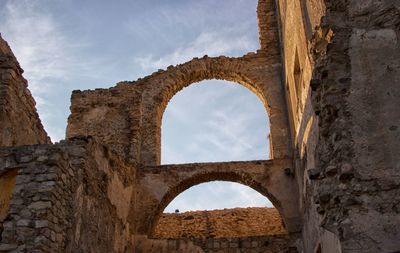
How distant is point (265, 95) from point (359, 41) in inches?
262

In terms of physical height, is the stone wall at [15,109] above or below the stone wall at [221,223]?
above

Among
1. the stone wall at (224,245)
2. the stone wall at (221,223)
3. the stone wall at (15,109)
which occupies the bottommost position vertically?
the stone wall at (224,245)

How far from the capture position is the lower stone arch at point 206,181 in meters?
9.40

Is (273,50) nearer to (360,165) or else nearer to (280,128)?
(280,128)

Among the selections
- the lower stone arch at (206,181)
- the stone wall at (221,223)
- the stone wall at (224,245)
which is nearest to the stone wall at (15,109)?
the lower stone arch at (206,181)

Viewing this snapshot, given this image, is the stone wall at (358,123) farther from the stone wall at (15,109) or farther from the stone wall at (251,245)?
the stone wall at (15,109)

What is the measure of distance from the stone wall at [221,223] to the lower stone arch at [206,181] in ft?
9.45

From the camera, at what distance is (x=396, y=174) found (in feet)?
11.6

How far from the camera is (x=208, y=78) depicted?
11.6m

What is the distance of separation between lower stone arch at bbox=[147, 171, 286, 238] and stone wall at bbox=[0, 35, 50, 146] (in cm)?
280

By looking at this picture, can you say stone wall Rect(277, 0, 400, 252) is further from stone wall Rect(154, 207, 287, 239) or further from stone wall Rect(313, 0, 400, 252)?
stone wall Rect(154, 207, 287, 239)

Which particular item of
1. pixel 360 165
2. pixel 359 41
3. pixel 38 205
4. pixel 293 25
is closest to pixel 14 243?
pixel 38 205

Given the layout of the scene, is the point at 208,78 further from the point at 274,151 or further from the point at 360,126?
the point at 360,126

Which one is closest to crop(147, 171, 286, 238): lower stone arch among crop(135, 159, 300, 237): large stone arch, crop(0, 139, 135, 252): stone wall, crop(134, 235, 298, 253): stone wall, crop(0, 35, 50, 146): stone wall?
crop(135, 159, 300, 237): large stone arch
